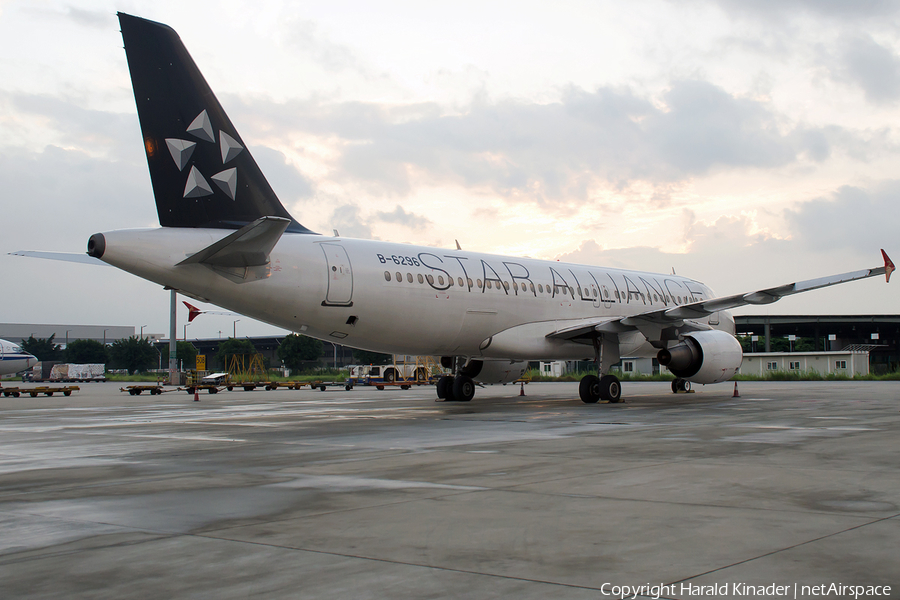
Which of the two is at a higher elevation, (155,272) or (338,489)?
(155,272)

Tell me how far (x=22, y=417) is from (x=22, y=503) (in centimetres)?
1308

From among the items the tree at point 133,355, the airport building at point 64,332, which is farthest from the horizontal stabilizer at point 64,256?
the airport building at point 64,332

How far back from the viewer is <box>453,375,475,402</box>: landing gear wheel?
70.9 ft

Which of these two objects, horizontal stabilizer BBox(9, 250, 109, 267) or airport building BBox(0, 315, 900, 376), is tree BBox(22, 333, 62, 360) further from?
horizontal stabilizer BBox(9, 250, 109, 267)

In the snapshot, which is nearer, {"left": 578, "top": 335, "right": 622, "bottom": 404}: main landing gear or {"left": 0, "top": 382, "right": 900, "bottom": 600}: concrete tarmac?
{"left": 0, "top": 382, "right": 900, "bottom": 600}: concrete tarmac

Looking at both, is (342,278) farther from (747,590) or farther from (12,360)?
(12,360)

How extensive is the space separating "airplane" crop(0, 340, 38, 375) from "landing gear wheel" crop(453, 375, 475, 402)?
2984cm

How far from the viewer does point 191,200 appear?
1416 cm

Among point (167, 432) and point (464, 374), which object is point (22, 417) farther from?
point (464, 374)

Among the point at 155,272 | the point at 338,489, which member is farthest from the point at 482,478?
the point at 155,272

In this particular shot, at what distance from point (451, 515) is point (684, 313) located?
1457 cm

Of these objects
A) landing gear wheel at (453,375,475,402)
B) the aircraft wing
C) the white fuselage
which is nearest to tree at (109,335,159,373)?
landing gear wheel at (453,375,475,402)

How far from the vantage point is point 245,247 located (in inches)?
522

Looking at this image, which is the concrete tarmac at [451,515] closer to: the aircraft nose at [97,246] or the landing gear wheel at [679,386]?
the aircraft nose at [97,246]
